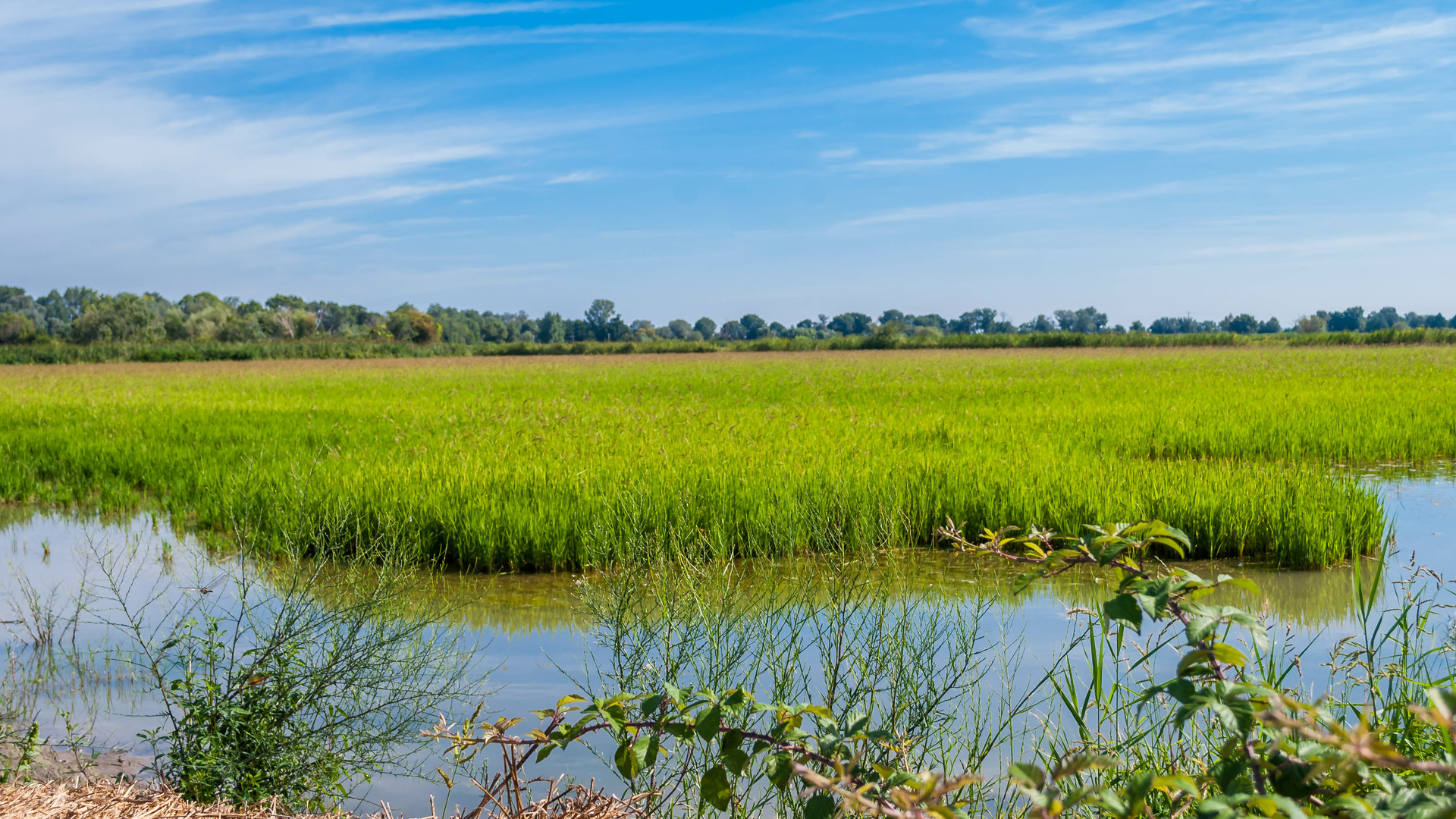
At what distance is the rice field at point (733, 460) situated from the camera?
6.70 meters

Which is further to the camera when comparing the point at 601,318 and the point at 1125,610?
the point at 601,318

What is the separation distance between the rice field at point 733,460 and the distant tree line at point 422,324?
49.9 m

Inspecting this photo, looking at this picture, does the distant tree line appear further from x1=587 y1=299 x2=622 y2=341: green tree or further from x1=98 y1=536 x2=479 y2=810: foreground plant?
x1=98 y1=536 x2=479 y2=810: foreground plant

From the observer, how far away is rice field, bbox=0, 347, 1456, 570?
670 cm

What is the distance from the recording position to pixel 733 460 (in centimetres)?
870

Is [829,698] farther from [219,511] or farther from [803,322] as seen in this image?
[803,322]

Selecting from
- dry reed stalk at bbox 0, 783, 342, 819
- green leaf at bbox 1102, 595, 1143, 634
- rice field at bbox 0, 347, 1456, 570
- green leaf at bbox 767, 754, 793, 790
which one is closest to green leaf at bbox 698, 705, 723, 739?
green leaf at bbox 767, 754, 793, 790

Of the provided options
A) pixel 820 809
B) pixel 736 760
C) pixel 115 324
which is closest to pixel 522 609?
pixel 736 760

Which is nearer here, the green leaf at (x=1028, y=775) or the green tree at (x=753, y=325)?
the green leaf at (x=1028, y=775)

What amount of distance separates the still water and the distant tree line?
60025 mm

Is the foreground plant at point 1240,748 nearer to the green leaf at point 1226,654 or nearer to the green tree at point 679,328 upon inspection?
the green leaf at point 1226,654

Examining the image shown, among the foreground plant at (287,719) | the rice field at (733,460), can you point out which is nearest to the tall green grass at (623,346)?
the rice field at (733,460)

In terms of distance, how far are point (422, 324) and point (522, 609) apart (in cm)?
10357

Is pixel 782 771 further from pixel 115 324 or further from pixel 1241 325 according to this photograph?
pixel 1241 325
